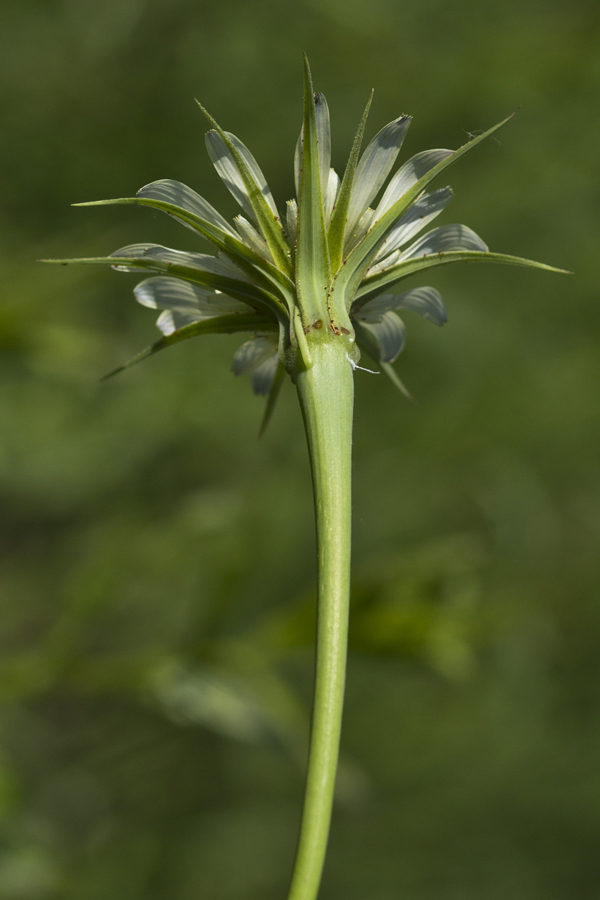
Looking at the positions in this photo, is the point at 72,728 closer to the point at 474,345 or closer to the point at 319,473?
the point at 474,345

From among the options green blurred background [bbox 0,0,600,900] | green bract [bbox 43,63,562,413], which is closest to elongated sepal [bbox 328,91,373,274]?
green bract [bbox 43,63,562,413]

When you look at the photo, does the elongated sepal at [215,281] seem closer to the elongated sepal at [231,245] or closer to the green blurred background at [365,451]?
the elongated sepal at [231,245]

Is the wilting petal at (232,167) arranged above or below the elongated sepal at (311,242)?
above

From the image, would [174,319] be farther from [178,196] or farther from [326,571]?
[326,571]

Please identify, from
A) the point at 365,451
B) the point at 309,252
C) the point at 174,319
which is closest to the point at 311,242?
the point at 309,252

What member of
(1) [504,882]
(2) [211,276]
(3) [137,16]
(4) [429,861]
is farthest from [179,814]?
(3) [137,16]

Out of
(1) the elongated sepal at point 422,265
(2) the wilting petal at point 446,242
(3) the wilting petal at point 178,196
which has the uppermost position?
(2) the wilting petal at point 446,242

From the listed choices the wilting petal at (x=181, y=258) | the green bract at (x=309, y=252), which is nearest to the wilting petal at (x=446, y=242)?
the green bract at (x=309, y=252)
